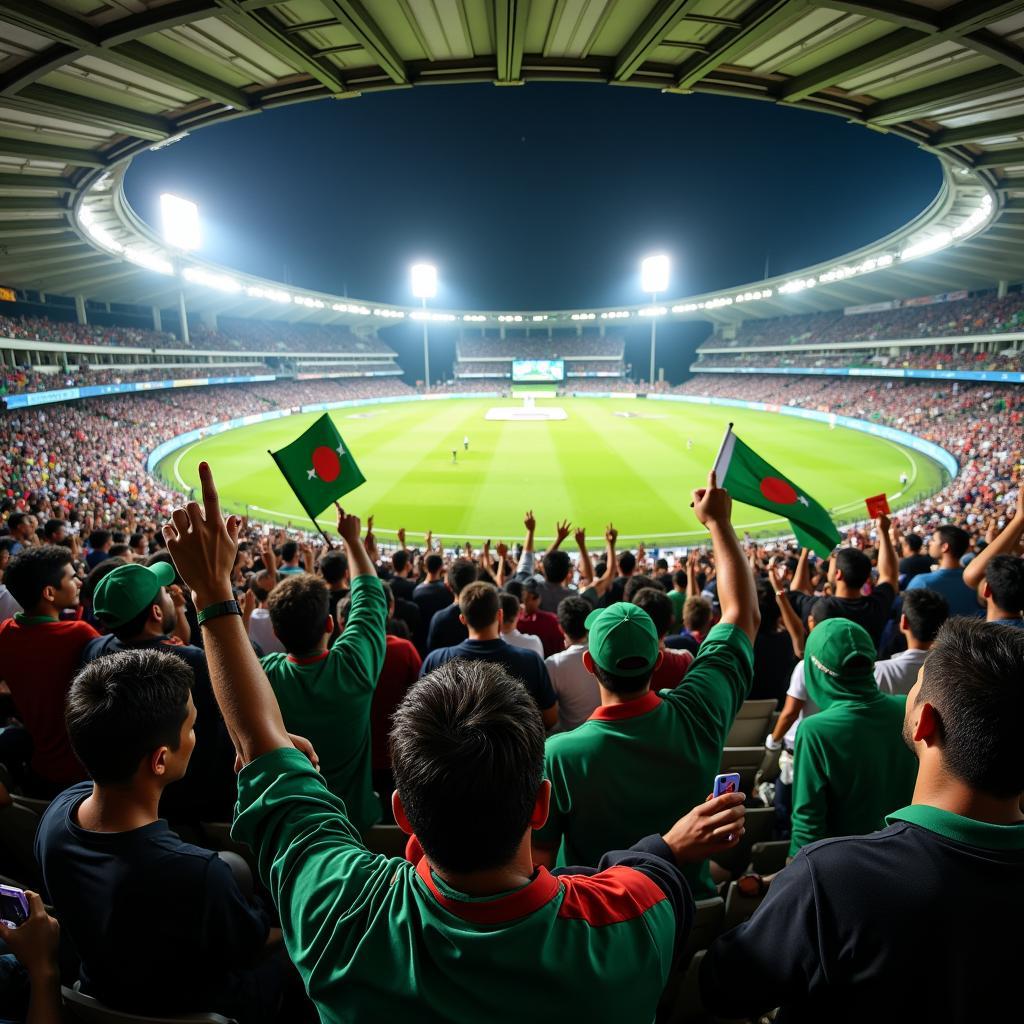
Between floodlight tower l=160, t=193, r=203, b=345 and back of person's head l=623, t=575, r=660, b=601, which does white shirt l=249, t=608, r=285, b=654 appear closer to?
back of person's head l=623, t=575, r=660, b=601

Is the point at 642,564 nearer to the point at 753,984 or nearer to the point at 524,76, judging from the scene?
the point at 524,76

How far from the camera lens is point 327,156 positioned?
57.1 metres

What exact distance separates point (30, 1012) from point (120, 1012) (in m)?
0.27

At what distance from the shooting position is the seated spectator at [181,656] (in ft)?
11.7

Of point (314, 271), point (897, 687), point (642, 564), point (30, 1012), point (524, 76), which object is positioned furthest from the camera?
point (314, 271)

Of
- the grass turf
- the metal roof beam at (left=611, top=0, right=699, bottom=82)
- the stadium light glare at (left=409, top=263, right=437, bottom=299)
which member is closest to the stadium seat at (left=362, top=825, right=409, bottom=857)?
the metal roof beam at (left=611, top=0, right=699, bottom=82)

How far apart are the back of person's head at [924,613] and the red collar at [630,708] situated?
9.63 ft

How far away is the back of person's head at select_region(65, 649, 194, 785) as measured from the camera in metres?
2.19

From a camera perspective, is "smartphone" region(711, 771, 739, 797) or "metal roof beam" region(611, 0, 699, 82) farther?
"metal roof beam" region(611, 0, 699, 82)

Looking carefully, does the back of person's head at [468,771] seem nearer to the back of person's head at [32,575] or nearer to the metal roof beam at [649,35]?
the back of person's head at [32,575]

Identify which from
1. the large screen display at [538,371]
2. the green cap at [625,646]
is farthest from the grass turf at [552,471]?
the large screen display at [538,371]

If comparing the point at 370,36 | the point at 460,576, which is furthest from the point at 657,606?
the point at 370,36

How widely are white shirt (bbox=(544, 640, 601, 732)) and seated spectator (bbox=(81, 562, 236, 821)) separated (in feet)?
7.79

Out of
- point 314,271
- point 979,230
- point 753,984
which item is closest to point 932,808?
point 753,984
